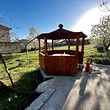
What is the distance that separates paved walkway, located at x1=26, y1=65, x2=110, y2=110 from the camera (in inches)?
159

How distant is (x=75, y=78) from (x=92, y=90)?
1607 mm

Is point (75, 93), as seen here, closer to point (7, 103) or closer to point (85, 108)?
point (85, 108)

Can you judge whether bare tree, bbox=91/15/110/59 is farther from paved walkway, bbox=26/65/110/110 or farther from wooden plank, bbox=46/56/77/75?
Answer: paved walkway, bbox=26/65/110/110

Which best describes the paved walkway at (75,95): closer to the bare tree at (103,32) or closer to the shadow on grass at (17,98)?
the shadow on grass at (17,98)

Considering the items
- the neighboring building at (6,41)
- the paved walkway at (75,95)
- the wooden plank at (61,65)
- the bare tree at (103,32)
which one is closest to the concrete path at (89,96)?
the paved walkway at (75,95)

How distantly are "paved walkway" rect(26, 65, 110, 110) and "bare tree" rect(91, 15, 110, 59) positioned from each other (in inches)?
318

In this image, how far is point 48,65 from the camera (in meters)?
7.36

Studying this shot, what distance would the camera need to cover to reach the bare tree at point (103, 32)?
532 inches

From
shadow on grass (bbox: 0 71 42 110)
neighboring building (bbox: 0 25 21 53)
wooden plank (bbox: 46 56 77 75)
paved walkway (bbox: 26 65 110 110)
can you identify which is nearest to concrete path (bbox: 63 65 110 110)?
paved walkway (bbox: 26 65 110 110)

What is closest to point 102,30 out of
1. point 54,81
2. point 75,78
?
point 75,78

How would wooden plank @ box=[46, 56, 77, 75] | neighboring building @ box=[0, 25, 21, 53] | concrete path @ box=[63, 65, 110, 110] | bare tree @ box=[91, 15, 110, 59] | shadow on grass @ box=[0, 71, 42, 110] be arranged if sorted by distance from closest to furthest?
concrete path @ box=[63, 65, 110, 110]
shadow on grass @ box=[0, 71, 42, 110]
neighboring building @ box=[0, 25, 21, 53]
wooden plank @ box=[46, 56, 77, 75]
bare tree @ box=[91, 15, 110, 59]

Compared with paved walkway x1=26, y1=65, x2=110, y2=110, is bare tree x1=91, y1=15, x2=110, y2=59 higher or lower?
higher

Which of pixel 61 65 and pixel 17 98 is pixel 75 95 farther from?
pixel 61 65

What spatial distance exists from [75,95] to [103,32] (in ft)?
35.9
